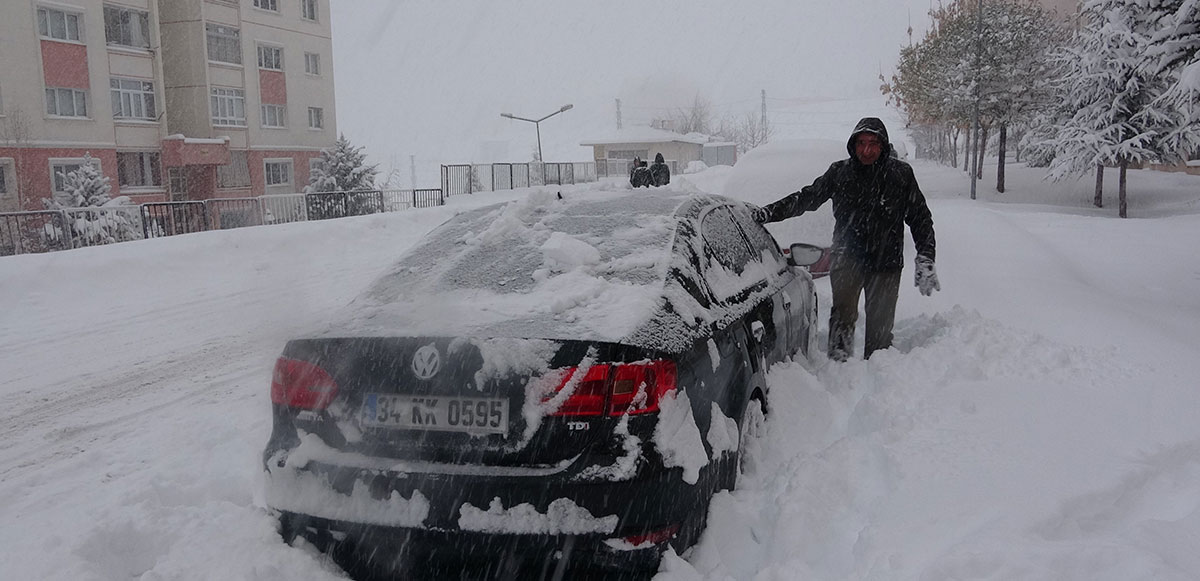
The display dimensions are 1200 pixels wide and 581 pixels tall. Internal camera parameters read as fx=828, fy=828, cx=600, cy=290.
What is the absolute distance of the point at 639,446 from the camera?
258 cm

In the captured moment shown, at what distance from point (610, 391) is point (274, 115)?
126 feet

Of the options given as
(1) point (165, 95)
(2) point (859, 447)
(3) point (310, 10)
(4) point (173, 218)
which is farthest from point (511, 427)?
(3) point (310, 10)

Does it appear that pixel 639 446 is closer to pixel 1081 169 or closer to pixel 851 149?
pixel 851 149

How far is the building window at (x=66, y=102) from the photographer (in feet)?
90.9

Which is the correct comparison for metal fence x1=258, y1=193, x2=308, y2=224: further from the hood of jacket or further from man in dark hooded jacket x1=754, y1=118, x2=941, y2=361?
the hood of jacket

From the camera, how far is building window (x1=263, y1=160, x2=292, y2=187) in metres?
36.7

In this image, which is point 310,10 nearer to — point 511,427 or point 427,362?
point 427,362

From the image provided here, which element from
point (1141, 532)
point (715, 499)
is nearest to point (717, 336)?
point (715, 499)

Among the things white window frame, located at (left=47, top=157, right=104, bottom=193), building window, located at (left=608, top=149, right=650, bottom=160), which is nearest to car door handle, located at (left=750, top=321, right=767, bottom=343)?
white window frame, located at (left=47, top=157, right=104, bottom=193)

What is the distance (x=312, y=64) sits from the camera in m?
39.3

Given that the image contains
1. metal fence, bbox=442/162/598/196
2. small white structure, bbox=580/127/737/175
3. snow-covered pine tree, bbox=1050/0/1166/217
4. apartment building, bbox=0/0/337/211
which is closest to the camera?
snow-covered pine tree, bbox=1050/0/1166/217

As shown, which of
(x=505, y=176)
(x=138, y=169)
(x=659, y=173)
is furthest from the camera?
(x=505, y=176)

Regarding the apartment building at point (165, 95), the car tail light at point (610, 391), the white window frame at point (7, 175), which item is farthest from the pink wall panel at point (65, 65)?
the car tail light at point (610, 391)

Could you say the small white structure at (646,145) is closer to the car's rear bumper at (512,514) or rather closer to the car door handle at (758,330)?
the car door handle at (758,330)
